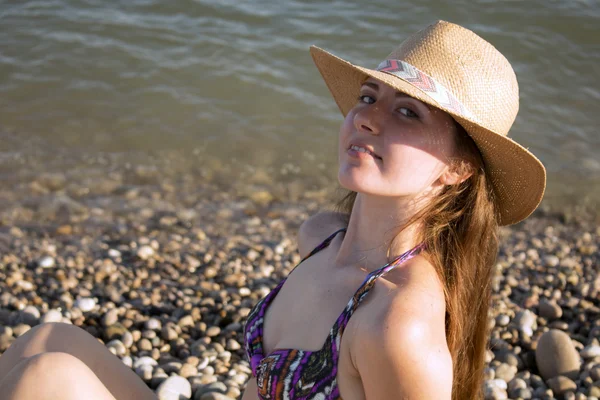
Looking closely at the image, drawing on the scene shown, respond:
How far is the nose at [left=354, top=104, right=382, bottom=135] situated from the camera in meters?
2.23

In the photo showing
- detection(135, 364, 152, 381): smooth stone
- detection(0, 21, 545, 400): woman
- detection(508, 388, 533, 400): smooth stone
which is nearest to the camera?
detection(0, 21, 545, 400): woman

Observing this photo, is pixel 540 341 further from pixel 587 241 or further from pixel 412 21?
pixel 412 21

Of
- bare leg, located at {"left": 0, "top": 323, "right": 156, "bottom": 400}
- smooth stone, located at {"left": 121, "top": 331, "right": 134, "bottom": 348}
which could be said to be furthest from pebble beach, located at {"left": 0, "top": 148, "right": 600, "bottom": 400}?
bare leg, located at {"left": 0, "top": 323, "right": 156, "bottom": 400}

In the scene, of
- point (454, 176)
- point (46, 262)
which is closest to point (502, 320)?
point (454, 176)

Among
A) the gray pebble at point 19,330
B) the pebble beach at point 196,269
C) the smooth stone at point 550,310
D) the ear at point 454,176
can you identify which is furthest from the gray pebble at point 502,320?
the gray pebble at point 19,330

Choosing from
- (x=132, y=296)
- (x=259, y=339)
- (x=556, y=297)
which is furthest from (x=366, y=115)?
(x=556, y=297)

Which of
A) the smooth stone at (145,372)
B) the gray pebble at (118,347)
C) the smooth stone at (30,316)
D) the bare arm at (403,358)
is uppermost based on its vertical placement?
the bare arm at (403,358)

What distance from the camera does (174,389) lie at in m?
3.39

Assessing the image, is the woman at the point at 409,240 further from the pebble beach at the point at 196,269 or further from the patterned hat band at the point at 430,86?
the pebble beach at the point at 196,269

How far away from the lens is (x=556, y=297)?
16.0ft

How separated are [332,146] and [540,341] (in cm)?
410

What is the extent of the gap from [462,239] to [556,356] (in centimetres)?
193

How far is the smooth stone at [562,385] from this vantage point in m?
3.70

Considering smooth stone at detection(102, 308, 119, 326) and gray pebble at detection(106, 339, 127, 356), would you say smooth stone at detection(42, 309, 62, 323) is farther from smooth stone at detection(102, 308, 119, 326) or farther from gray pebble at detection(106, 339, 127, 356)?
gray pebble at detection(106, 339, 127, 356)
